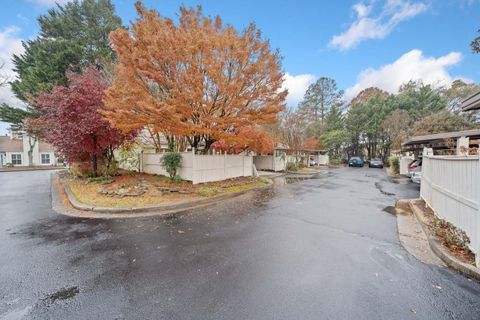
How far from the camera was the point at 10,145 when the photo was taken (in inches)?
1200

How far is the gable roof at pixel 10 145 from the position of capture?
2960cm

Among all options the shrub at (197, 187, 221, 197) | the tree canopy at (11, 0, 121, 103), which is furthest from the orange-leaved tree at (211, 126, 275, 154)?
the tree canopy at (11, 0, 121, 103)

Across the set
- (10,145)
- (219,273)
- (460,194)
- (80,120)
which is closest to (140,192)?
(80,120)

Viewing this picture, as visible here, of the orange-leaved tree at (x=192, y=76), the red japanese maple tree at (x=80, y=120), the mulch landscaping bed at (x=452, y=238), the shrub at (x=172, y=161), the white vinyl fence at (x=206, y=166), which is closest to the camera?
the mulch landscaping bed at (x=452, y=238)

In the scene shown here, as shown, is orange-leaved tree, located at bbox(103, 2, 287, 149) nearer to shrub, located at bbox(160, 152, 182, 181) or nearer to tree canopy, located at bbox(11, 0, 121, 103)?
shrub, located at bbox(160, 152, 182, 181)

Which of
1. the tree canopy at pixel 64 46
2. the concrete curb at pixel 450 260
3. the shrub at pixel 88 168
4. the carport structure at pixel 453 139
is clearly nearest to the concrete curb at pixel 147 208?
the shrub at pixel 88 168

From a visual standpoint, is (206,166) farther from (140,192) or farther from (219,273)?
(219,273)

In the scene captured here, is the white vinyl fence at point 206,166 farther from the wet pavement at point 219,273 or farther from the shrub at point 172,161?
the wet pavement at point 219,273

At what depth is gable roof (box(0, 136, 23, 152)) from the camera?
29605 millimetres

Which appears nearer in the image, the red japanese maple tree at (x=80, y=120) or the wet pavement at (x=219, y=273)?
the wet pavement at (x=219, y=273)

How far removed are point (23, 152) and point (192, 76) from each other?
37510 millimetres

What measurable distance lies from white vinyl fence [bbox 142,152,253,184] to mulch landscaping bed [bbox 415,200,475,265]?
837 cm

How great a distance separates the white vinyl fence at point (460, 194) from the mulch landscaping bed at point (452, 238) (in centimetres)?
13

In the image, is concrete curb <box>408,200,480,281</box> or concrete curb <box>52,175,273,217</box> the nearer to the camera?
concrete curb <box>408,200,480,281</box>
